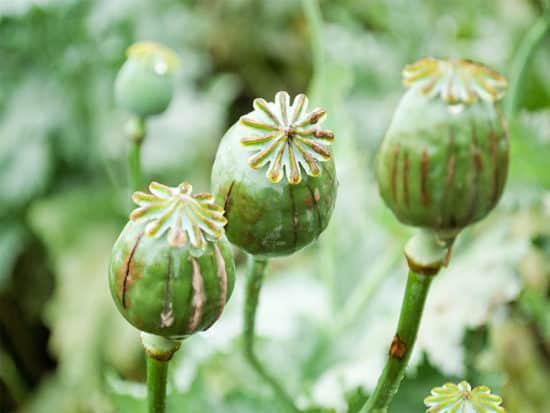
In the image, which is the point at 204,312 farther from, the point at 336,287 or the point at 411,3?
the point at 411,3

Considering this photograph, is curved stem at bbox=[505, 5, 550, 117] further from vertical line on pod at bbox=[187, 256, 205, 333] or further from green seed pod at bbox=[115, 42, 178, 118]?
vertical line on pod at bbox=[187, 256, 205, 333]

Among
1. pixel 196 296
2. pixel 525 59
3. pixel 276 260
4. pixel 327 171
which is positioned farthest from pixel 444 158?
pixel 276 260

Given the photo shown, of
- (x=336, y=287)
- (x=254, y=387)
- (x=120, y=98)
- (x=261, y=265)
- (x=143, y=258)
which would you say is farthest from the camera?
(x=336, y=287)

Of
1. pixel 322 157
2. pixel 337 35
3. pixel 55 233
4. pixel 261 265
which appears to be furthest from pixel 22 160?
pixel 322 157

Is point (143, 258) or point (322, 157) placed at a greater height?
point (322, 157)

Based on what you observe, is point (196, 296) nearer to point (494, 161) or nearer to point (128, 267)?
point (128, 267)

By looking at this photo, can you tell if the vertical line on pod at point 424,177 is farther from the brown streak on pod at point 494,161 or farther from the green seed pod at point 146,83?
the green seed pod at point 146,83

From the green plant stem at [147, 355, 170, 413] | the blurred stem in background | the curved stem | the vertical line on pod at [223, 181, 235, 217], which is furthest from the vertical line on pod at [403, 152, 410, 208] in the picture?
the curved stem
